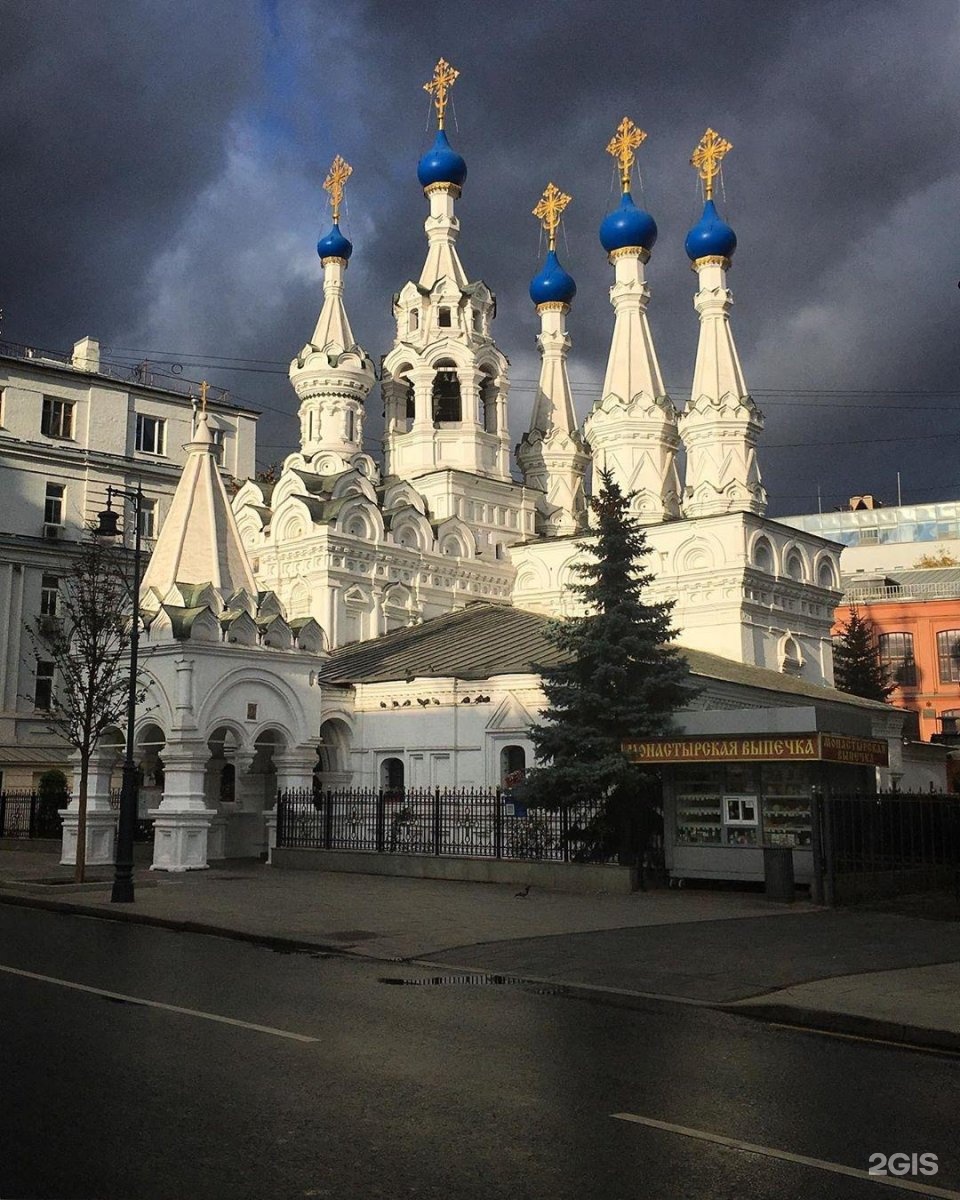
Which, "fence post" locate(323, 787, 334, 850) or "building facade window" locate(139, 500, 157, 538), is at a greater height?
"building facade window" locate(139, 500, 157, 538)

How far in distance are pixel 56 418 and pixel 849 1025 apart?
130 feet

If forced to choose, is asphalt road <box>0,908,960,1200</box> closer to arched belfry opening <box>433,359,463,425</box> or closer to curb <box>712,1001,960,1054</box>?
curb <box>712,1001,960,1054</box>

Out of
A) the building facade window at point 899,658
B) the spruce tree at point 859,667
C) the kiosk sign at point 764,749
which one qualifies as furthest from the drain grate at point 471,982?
the building facade window at point 899,658

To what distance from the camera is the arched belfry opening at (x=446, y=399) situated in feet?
146

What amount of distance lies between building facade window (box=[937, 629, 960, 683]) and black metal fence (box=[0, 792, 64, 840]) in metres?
37.1

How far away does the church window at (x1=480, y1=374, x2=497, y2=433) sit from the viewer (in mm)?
44719

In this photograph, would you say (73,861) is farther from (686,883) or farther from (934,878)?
(934,878)

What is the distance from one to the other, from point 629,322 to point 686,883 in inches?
1102

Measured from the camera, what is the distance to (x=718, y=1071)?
7.88m

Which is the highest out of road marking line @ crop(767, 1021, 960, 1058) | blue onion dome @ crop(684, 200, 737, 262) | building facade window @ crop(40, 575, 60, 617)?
blue onion dome @ crop(684, 200, 737, 262)

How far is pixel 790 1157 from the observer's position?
19.4 feet

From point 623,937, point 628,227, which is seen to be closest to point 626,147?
point 628,227

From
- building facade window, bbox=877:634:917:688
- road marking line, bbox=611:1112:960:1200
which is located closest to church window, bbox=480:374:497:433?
building facade window, bbox=877:634:917:688

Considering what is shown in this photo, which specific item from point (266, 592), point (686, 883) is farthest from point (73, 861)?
point (686, 883)
